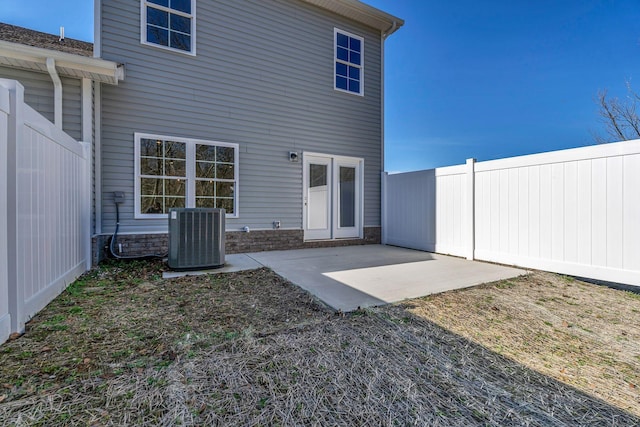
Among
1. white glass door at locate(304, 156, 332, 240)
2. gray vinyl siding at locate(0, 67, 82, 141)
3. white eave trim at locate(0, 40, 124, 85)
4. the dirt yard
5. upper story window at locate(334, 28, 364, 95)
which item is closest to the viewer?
the dirt yard

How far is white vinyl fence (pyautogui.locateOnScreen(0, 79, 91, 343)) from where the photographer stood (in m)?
2.27

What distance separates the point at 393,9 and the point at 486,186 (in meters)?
5.70

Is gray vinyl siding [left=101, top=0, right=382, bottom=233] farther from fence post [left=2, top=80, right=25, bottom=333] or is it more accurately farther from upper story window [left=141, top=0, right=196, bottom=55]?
fence post [left=2, top=80, right=25, bottom=333]

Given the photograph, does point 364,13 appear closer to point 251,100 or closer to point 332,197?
point 251,100

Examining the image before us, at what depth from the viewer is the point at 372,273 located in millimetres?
4699

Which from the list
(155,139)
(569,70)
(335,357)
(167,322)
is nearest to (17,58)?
(155,139)

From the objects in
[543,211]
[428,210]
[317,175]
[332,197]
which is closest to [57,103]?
[317,175]

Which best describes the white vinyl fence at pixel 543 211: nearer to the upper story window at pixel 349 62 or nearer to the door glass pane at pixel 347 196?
the door glass pane at pixel 347 196

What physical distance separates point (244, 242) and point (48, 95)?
4.16m

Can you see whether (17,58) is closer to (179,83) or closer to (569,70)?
(179,83)

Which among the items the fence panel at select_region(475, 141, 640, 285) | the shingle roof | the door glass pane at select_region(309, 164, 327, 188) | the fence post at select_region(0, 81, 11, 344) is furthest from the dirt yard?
the shingle roof

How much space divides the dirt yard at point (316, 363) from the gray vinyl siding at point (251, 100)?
3.45 meters

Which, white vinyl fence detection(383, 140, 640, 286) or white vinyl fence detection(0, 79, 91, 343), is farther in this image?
white vinyl fence detection(383, 140, 640, 286)

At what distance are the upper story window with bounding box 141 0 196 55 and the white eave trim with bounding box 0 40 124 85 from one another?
3.96 feet
